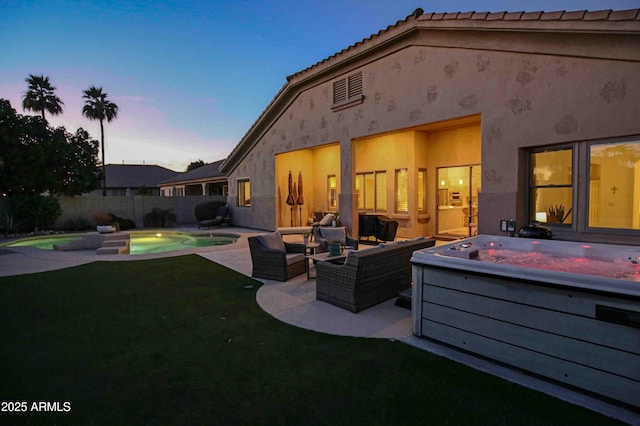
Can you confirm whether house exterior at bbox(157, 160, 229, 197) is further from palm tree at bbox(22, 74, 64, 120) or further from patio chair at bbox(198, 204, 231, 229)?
palm tree at bbox(22, 74, 64, 120)

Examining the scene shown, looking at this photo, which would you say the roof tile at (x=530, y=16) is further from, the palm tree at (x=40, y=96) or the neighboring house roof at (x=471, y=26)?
the palm tree at (x=40, y=96)

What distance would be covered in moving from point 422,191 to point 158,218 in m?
13.6

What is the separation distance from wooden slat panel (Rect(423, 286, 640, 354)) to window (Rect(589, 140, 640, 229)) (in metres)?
4.34

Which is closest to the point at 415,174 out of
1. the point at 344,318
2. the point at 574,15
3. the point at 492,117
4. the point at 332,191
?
the point at 332,191

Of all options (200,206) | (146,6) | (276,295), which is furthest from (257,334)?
(200,206)

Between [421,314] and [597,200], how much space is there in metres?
4.59

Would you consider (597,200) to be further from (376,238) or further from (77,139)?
(77,139)

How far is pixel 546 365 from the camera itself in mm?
2883

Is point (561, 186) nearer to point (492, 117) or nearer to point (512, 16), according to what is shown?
point (492, 117)

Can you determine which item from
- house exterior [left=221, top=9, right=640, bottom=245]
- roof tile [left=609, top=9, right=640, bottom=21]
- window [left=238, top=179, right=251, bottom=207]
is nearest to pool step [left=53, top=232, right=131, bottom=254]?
window [left=238, top=179, right=251, bottom=207]

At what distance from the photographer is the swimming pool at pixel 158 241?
12234 millimetres

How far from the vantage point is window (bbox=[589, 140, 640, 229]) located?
219 inches

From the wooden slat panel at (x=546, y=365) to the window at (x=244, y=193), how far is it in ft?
47.4

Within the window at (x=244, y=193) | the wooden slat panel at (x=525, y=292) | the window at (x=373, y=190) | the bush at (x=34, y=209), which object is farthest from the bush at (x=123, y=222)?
the wooden slat panel at (x=525, y=292)
